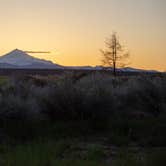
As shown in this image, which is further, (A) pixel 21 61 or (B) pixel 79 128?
(A) pixel 21 61

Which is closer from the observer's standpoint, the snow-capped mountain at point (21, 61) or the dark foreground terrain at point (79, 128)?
the dark foreground terrain at point (79, 128)

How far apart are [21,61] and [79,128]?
15216 cm

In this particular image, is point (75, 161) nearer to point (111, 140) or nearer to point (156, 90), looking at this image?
point (111, 140)

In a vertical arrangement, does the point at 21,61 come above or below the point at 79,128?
above

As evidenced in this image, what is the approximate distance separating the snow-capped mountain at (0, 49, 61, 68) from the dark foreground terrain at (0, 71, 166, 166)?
139631 millimetres

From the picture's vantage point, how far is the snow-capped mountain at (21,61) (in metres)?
165

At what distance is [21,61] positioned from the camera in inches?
6698

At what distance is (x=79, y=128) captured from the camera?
19.6 meters

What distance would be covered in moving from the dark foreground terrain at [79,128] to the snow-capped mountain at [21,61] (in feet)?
458

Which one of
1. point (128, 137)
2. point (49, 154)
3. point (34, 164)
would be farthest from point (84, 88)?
point (34, 164)

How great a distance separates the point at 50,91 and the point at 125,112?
12.2 ft

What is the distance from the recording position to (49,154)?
46.4ft

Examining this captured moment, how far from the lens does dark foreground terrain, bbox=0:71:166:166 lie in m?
13.9

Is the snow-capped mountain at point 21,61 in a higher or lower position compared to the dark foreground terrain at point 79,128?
higher
